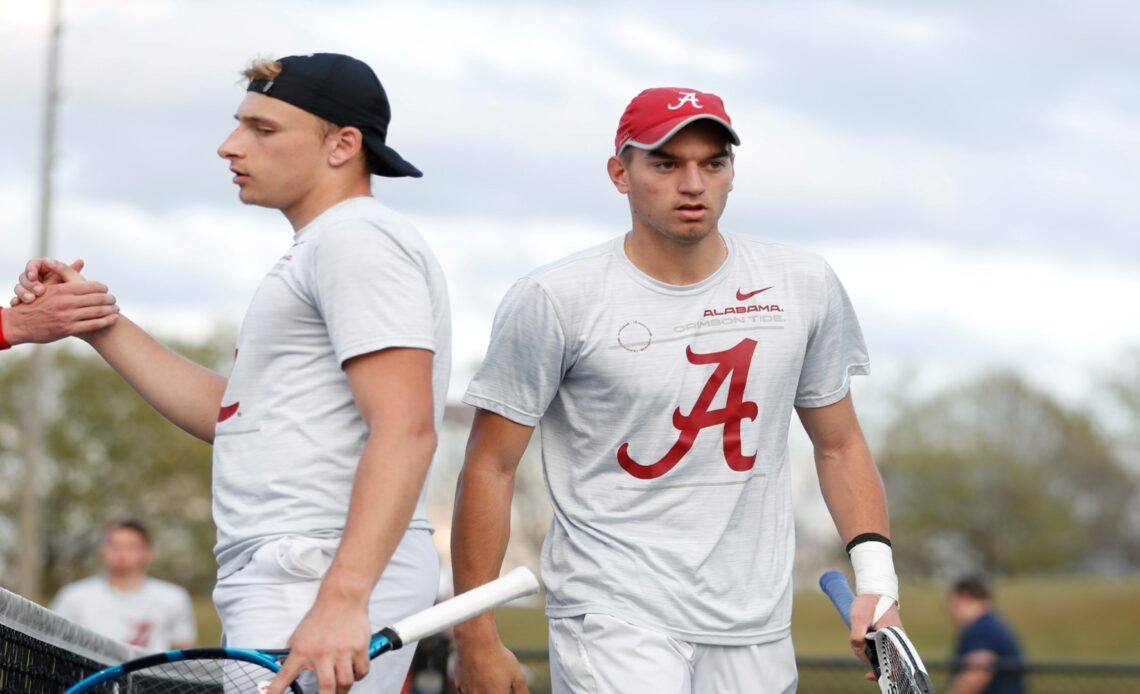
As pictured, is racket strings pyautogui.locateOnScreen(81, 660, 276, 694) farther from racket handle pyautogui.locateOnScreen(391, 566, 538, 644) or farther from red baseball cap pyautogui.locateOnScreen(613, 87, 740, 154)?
red baseball cap pyautogui.locateOnScreen(613, 87, 740, 154)

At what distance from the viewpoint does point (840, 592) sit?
179 inches

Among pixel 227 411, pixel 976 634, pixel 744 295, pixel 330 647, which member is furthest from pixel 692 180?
pixel 976 634

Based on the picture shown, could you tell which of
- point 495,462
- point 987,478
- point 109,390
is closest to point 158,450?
point 109,390

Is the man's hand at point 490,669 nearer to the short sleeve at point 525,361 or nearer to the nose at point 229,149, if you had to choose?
the short sleeve at point 525,361

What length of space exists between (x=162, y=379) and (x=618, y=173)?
1.59 metres

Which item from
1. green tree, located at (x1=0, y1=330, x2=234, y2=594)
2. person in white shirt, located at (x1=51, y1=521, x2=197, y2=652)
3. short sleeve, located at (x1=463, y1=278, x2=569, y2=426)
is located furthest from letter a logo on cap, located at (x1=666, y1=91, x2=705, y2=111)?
green tree, located at (x1=0, y1=330, x2=234, y2=594)

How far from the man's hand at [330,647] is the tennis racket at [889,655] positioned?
150 centimetres

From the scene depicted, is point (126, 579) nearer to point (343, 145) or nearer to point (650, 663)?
point (650, 663)

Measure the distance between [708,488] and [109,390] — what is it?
5494cm

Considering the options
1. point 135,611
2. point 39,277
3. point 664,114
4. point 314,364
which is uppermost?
point 664,114

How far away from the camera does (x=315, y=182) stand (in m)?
3.60

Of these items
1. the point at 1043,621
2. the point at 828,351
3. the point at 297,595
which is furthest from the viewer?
the point at 1043,621

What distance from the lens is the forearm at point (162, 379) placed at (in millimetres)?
3996

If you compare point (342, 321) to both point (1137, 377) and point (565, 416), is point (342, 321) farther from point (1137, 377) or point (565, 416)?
point (1137, 377)
